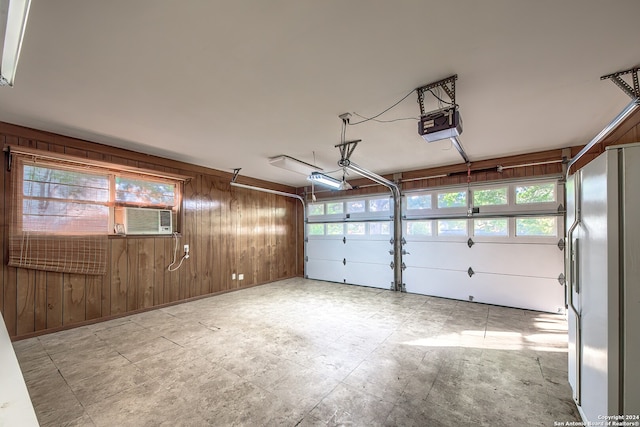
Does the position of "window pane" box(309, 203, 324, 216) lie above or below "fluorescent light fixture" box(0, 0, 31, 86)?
below

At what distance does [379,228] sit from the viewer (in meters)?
5.57

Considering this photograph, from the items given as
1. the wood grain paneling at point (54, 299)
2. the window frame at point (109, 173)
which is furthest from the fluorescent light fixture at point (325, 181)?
the wood grain paneling at point (54, 299)

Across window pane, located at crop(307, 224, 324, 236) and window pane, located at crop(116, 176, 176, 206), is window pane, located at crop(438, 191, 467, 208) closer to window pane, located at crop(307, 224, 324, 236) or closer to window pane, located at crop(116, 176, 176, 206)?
window pane, located at crop(307, 224, 324, 236)

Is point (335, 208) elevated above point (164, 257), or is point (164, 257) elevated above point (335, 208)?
point (335, 208)

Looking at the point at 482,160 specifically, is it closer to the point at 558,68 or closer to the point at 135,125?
the point at 558,68

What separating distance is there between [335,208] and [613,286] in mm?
5133

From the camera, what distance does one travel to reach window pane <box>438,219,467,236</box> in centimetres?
461

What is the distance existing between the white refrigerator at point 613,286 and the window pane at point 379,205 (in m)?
3.96

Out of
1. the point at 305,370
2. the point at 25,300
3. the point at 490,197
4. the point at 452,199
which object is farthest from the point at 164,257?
the point at 490,197

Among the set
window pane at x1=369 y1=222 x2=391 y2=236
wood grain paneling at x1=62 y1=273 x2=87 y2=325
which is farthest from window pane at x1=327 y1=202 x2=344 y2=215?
wood grain paneling at x1=62 y1=273 x2=87 y2=325

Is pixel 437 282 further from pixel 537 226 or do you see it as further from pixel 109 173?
pixel 109 173

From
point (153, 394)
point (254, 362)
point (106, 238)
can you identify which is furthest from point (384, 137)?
point (106, 238)

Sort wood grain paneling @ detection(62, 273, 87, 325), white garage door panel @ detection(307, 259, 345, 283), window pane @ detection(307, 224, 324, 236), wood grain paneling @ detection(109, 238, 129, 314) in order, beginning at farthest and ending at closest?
1. window pane @ detection(307, 224, 324, 236)
2. white garage door panel @ detection(307, 259, 345, 283)
3. wood grain paneling @ detection(109, 238, 129, 314)
4. wood grain paneling @ detection(62, 273, 87, 325)

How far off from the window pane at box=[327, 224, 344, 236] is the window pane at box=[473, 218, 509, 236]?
9.07ft
